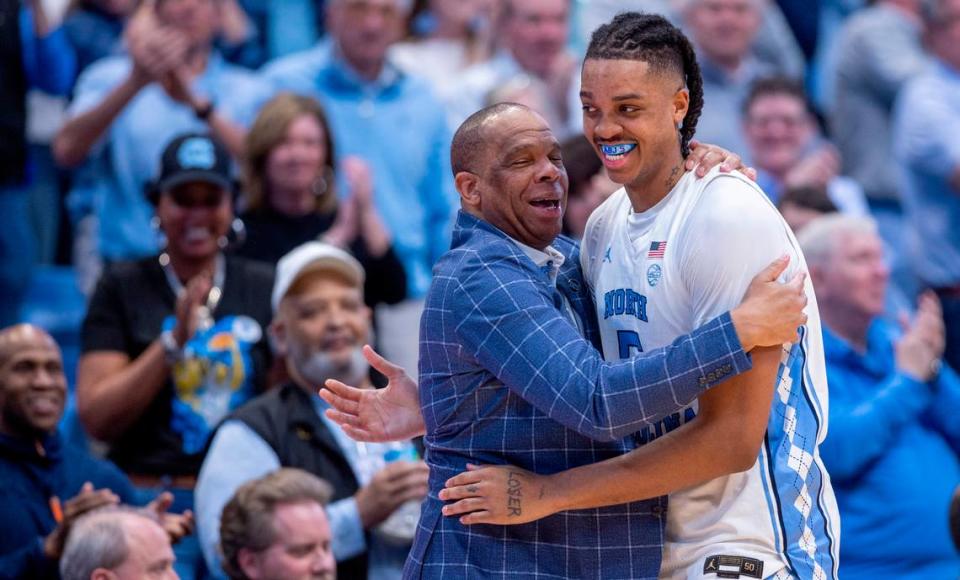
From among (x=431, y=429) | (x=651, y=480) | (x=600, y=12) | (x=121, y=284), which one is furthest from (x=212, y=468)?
(x=600, y=12)

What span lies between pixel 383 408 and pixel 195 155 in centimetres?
268

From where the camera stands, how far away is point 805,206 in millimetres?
7328

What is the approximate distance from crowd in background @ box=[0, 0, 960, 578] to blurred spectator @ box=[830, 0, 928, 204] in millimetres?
17

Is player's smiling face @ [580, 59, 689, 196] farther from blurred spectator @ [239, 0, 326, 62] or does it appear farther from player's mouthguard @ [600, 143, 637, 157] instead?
blurred spectator @ [239, 0, 326, 62]

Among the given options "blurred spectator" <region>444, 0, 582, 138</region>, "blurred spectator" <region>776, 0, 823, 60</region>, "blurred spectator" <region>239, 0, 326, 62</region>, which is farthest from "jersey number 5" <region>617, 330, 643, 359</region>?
"blurred spectator" <region>776, 0, 823, 60</region>

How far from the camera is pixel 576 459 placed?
369cm

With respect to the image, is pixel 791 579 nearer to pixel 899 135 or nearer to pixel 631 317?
pixel 631 317

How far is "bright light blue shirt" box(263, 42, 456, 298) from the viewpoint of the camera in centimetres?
782

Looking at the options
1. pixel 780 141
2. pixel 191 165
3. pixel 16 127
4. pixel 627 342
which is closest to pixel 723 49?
pixel 780 141

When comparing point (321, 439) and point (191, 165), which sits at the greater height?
point (191, 165)

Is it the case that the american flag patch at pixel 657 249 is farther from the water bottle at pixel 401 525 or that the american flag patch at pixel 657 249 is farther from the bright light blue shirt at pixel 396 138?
the bright light blue shirt at pixel 396 138

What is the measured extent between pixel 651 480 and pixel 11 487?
265 cm

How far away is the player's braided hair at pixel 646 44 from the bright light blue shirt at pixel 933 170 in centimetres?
505

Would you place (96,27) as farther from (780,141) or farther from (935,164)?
(935,164)
